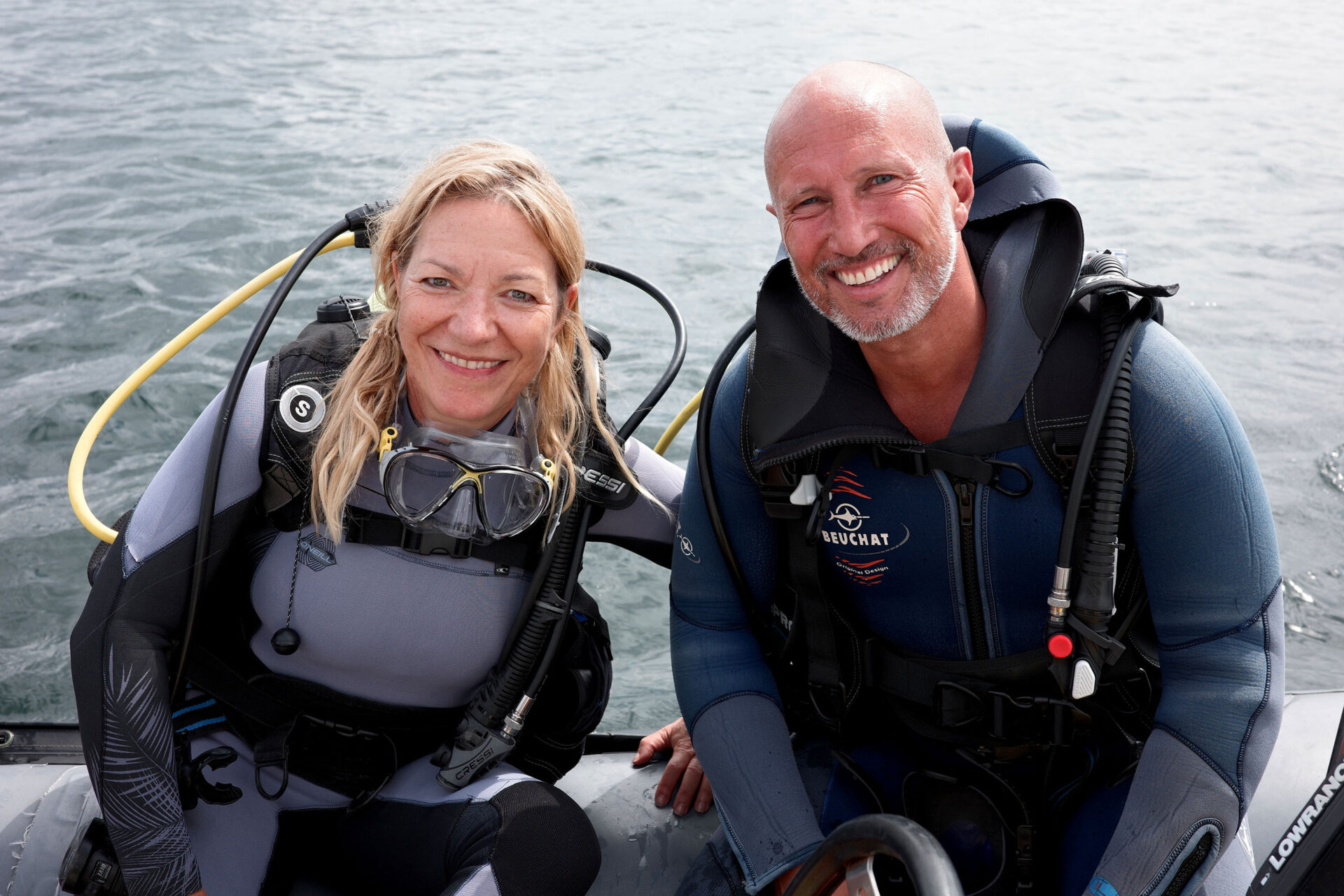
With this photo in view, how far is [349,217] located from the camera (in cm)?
222

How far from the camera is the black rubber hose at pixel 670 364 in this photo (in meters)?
2.17

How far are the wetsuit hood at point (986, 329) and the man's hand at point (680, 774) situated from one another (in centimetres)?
72

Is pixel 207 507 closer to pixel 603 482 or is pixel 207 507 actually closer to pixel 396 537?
pixel 396 537

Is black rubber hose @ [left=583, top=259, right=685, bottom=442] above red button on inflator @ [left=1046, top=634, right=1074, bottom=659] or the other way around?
above

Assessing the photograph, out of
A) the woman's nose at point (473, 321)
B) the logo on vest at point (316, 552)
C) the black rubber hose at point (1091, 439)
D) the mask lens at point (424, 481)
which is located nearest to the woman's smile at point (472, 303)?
the woman's nose at point (473, 321)

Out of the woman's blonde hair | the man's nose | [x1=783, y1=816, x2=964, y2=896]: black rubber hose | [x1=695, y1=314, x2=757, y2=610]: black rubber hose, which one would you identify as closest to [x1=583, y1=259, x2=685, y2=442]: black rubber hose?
the woman's blonde hair

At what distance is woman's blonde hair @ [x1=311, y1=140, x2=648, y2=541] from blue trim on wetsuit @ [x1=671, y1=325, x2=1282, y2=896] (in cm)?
26

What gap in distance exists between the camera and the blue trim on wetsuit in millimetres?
1605

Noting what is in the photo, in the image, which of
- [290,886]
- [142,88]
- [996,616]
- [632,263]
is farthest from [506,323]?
[142,88]

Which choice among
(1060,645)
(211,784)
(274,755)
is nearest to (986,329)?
(1060,645)

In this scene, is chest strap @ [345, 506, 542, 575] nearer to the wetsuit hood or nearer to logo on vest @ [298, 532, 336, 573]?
logo on vest @ [298, 532, 336, 573]

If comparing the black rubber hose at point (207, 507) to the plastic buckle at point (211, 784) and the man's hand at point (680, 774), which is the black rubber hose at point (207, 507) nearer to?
the plastic buckle at point (211, 784)

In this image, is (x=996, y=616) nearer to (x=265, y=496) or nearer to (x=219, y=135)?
(x=265, y=496)

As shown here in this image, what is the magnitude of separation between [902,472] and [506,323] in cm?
74
